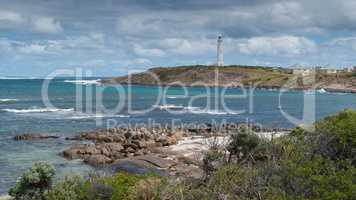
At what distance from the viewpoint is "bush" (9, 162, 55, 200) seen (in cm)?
2850

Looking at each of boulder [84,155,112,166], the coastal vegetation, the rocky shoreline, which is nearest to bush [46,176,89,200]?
the coastal vegetation

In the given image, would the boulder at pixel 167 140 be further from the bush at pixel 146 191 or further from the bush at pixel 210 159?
the bush at pixel 146 191

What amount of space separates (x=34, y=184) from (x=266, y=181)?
13536 mm

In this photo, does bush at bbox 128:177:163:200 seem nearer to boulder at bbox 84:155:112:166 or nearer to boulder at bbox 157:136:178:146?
boulder at bbox 84:155:112:166

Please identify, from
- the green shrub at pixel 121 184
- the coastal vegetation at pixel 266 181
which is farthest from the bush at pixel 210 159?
the green shrub at pixel 121 184

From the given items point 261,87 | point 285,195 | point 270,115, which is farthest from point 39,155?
point 261,87

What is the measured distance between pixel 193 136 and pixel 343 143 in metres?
42.6

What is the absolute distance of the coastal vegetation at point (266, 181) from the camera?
61.2 ft

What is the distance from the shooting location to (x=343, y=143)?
909 inches

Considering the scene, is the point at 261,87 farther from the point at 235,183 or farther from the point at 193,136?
the point at 235,183

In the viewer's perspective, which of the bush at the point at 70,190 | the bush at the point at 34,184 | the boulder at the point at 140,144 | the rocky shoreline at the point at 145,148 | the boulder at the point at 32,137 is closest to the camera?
the bush at the point at 70,190

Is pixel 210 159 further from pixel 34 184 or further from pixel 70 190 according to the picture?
pixel 34 184

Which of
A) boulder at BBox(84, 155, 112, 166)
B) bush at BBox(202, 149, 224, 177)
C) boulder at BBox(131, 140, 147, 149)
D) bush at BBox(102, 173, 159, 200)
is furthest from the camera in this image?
boulder at BBox(131, 140, 147, 149)

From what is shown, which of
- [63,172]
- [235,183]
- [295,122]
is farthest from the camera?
[295,122]
